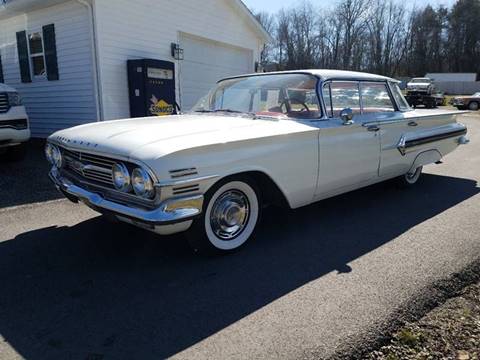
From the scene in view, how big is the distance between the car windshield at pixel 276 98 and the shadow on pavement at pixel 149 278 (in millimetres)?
1182

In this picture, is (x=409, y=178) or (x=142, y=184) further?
(x=409, y=178)

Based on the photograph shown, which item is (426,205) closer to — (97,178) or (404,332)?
(404,332)

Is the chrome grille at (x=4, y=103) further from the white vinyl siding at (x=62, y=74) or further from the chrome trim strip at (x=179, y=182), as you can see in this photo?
the chrome trim strip at (x=179, y=182)

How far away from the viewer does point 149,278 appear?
3.21 m

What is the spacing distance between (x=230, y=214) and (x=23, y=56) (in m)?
9.47

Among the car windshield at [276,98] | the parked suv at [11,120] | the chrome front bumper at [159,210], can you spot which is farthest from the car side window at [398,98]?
the parked suv at [11,120]

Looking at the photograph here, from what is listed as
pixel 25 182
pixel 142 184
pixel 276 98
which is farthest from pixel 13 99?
pixel 142 184

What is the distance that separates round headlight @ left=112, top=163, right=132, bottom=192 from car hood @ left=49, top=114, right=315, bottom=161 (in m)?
0.10

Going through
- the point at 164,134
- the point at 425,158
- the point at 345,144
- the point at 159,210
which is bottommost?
the point at 425,158

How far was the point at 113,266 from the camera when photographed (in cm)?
340

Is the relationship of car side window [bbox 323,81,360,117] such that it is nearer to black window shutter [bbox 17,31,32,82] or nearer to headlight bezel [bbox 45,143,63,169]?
headlight bezel [bbox 45,143,63,169]

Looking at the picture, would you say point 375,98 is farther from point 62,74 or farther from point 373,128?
point 62,74

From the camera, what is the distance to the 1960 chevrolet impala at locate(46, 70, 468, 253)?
9.98ft

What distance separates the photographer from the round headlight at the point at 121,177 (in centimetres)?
311
